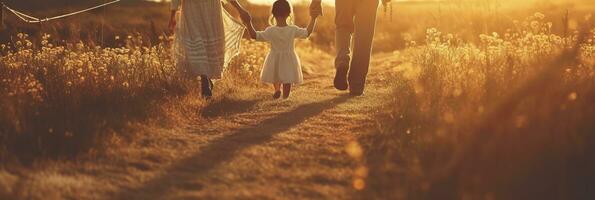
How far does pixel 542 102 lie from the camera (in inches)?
199

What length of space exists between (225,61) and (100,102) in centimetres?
215

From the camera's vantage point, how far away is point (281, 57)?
8.10 m

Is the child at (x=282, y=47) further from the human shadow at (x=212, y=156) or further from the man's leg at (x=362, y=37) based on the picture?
the human shadow at (x=212, y=156)

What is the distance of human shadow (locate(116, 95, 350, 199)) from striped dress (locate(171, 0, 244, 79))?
1.09m

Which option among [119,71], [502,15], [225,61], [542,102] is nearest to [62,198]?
[542,102]

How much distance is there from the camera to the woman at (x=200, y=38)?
7449 mm

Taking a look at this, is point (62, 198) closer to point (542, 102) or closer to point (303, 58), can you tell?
point (542, 102)

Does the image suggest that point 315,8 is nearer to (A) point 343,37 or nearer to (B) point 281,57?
(A) point 343,37

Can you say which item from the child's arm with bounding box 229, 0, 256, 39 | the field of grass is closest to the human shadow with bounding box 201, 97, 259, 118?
the field of grass

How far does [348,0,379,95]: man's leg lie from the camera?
8.04 metres

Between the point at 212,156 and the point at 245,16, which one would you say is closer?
the point at 212,156

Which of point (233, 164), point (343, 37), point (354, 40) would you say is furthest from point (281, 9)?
point (233, 164)

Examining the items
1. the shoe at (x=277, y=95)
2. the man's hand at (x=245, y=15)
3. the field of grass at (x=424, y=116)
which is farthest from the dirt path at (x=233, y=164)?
the man's hand at (x=245, y=15)

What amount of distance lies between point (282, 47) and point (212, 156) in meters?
3.56
